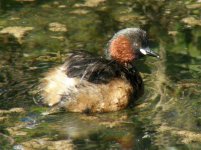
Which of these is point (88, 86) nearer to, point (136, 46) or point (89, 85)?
point (89, 85)

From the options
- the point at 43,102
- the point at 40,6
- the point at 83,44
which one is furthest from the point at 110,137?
the point at 40,6

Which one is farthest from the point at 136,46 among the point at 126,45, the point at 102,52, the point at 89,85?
the point at 102,52

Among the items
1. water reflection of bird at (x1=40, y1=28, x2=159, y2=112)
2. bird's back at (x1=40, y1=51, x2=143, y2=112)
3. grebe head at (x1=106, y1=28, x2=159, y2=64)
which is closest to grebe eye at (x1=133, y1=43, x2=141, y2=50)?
grebe head at (x1=106, y1=28, x2=159, y2=64)

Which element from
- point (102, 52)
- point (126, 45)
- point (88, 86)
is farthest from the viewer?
point (102, 52)

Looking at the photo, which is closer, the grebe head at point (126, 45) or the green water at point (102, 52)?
the green water at point (102, 52)

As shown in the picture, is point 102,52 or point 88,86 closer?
point 88,86

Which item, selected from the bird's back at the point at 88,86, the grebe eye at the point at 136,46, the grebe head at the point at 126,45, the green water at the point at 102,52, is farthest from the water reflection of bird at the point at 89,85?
the grebe eye at the point at 136,46

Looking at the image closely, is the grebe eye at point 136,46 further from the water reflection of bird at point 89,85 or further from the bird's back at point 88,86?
the bird's back at point 88,86
